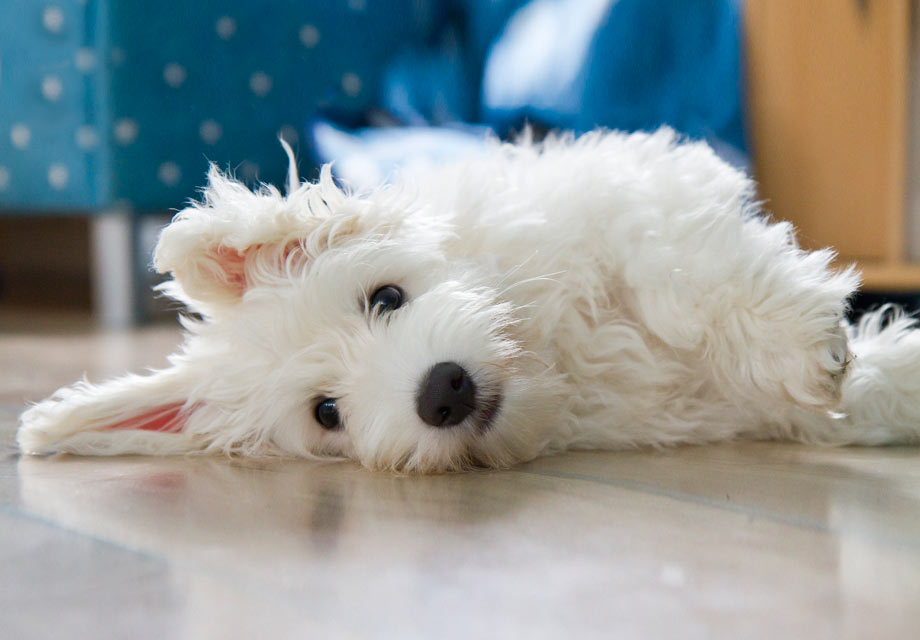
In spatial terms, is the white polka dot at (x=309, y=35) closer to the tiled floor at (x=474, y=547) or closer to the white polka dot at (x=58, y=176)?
the white polka dot at (x=58, y=176)

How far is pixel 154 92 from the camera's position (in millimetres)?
3938

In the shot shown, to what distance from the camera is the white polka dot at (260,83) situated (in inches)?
166

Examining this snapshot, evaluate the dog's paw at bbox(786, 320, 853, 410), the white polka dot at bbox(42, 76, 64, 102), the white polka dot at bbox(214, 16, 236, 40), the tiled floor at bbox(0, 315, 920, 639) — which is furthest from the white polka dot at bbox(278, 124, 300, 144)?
the dog's paw at bbox(786, 320, 853, 410)

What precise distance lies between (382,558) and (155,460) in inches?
28.0

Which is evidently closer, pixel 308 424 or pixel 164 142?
pixel 308 424

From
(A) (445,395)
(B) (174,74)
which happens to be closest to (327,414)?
(A) (445,395)

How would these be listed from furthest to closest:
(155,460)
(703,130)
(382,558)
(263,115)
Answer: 1. (263,115)
2. (703,130)
3. (155,460)
4. (382,558)

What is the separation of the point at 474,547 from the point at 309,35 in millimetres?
3629

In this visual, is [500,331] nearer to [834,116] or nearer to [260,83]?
[834,116]

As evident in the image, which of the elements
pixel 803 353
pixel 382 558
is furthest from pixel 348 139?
pixel 382 558

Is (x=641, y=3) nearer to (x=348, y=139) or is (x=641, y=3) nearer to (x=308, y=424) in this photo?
(x=348, y=139)

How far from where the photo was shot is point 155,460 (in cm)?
165

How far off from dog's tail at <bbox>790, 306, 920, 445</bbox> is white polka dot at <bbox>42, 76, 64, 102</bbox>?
3261 millimetres

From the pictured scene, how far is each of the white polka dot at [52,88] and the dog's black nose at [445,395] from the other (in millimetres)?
3083
